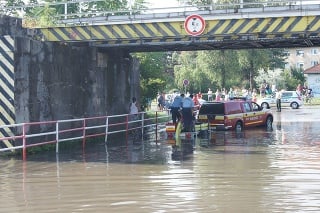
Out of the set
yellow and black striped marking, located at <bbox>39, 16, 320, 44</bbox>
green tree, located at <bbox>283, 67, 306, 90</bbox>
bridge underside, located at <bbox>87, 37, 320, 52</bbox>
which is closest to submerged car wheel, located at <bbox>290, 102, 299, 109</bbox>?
bridge underside, located at <bbox>87, 37, 320, 52</bbox>

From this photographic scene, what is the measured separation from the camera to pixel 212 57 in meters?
58.0

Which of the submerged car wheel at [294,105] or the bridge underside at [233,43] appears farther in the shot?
the submerged car wheel at [294,105]

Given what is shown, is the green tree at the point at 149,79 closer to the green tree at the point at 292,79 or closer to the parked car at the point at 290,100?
the parked car at the point at 290,100

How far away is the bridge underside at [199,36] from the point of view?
19.1 m

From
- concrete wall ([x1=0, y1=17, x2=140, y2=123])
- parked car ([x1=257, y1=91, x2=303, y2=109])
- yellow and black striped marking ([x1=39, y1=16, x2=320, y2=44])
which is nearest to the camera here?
concrete wall ([x1=0, y1=17, x2=140, y2=123])

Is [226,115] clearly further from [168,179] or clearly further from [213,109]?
[168,179]

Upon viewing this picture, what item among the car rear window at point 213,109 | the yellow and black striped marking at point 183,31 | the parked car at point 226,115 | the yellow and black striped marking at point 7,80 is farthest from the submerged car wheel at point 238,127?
the yellow and black striped marking at point 7,80

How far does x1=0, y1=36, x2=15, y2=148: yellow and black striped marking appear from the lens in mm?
16266

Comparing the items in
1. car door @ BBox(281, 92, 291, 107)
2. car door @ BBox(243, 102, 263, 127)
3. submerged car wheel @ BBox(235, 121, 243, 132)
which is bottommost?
submerged car wheel @ BBox(235, 121, 243, 132)

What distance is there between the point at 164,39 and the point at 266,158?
7451 mm

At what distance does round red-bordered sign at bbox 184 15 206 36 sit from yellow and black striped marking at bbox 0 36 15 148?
626 cm

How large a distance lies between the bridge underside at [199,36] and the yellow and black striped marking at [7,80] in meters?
4.12

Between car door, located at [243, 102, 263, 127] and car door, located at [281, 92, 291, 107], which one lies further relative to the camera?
car door, located at [281, 92, 291, 107]

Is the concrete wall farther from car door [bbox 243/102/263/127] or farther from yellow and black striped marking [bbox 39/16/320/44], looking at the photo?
car door [bbox 243/102/263/127]
